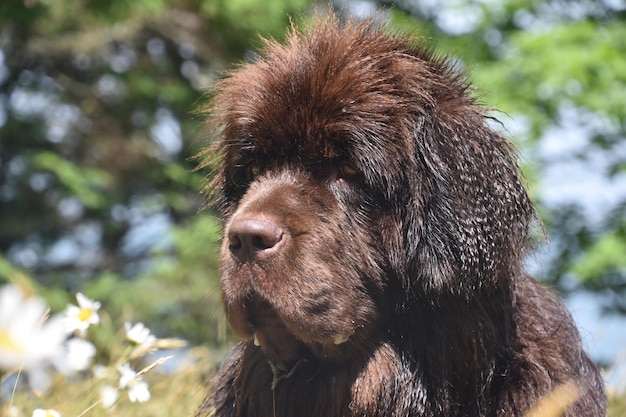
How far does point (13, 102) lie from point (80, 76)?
4.55ft

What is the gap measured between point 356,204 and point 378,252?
215 mm

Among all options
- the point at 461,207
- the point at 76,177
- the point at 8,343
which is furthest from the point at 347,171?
the point at 76,177

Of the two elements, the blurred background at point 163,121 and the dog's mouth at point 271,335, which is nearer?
the dog's mouth at point 271,335

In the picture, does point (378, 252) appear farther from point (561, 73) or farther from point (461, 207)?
point (561, 73)

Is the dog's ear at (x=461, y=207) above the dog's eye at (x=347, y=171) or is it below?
above

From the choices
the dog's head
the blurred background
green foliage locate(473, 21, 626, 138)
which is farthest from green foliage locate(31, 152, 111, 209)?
the dog's head

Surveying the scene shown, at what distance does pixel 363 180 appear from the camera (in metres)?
3.10

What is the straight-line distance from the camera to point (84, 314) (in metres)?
3.24

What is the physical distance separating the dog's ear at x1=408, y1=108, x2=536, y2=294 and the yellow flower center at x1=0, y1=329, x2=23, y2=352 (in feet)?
6.83

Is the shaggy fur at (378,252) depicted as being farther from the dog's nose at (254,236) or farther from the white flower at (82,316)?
the white flower at (82,316)

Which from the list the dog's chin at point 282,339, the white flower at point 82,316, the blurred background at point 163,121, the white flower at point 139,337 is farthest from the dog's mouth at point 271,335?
the blurred background at point 163,121

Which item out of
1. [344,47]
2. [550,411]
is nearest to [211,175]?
[344,47]

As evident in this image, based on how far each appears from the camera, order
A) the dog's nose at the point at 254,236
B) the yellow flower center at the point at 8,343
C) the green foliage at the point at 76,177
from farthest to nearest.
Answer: the green foliage at the point at 76,177 → the dog's nose at the point at 254,236 → the yellow flower center at the point at 8,343

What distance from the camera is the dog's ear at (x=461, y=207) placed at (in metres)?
3.00
